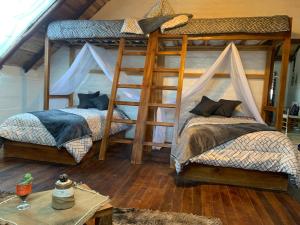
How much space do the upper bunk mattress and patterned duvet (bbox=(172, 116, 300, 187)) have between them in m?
2.34

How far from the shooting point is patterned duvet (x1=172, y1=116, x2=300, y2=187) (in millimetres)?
2689

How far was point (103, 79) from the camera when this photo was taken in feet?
17.7

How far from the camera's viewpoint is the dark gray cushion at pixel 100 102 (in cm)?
477

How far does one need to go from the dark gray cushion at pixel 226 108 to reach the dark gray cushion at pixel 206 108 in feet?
0.22

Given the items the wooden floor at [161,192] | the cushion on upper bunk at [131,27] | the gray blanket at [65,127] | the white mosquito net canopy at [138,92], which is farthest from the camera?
the white mosquito net canopy at [138,92]

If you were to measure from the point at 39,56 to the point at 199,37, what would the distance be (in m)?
3.16

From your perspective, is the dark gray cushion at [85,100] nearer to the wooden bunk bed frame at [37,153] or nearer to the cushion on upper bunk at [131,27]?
the wooden bunk bed frame at [37,153]

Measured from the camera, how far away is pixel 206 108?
14.5ft

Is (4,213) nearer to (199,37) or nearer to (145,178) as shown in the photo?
(145,178)

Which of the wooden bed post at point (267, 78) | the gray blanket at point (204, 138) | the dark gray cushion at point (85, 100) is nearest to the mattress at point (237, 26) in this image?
the wooden bed post at point (267, 78)

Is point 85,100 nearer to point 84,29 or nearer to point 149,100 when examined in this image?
point 84,29

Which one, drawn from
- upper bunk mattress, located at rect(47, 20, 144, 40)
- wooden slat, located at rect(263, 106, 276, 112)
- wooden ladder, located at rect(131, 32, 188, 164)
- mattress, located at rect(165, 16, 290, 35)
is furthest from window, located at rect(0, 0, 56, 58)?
wooden slat, located at rect(263, 106, 276, 112)

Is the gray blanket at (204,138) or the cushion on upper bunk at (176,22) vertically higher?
the cushion on upper bunk at (176,22)

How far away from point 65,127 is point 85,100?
1686 mm
